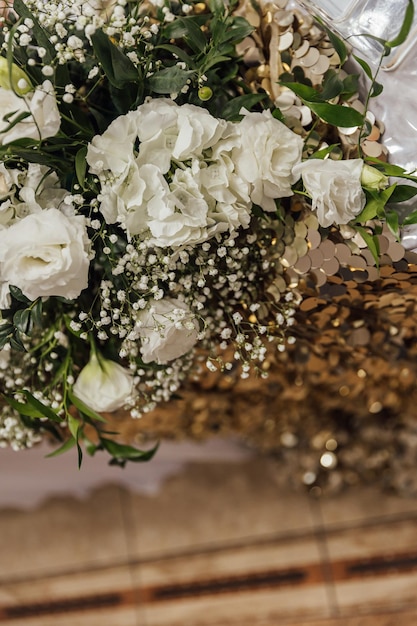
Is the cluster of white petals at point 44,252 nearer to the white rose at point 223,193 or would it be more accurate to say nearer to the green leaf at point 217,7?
the white rose at point 223,193

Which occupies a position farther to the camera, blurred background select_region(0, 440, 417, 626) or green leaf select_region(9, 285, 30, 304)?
blurred background select_region(0, 440, 417, 626)

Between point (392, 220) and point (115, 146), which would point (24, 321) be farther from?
point (392, 220)

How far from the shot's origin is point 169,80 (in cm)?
78

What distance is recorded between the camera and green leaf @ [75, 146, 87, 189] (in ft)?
2.50

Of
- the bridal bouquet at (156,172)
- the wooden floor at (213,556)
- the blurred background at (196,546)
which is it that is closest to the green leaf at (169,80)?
the bridal bouquet at (156,172)

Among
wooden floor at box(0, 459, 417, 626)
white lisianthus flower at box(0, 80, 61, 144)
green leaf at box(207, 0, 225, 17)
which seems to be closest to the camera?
white lisianthus flower at box(0, 80, 61, 144)

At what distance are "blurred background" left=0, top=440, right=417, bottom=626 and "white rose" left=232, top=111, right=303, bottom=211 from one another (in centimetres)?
99

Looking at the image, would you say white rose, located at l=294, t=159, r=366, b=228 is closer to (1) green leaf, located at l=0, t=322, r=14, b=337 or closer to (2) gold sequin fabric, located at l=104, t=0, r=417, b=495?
(2) gold sequin fabric, located at l=104, t=0, r=417, b=495

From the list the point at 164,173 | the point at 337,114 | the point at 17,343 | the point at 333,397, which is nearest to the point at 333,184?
the point at 337,114

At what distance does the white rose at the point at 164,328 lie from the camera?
0.85 meters

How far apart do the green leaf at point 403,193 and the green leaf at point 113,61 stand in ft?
1.11

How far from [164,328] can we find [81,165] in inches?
8.8

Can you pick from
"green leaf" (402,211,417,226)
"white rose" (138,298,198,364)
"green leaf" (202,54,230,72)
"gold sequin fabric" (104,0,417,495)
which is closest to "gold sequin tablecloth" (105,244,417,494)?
"gold sequin fabric" (104,0,417,495)

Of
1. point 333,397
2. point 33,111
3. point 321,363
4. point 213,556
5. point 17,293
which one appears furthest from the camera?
point 213,556
